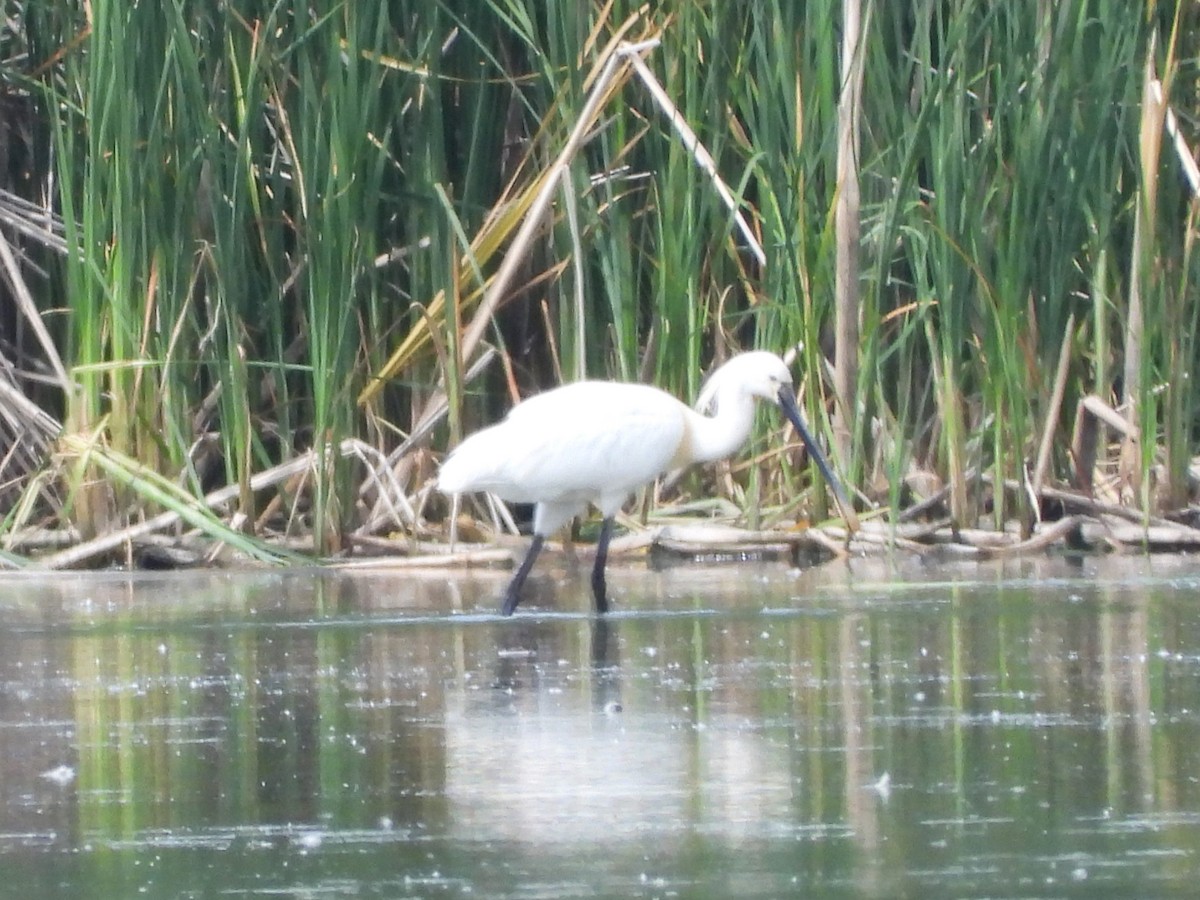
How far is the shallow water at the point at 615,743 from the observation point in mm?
3512

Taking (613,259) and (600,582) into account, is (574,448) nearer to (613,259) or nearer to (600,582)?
(600,582)

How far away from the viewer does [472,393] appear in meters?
8.86

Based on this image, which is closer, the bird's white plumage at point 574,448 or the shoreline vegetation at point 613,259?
the bird's white plumage at point 574,448

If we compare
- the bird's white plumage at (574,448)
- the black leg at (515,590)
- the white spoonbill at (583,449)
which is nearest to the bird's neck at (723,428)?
the white spoonbill at (583,449)

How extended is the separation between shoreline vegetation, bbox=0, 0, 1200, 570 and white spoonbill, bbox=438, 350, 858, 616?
2.03 ft

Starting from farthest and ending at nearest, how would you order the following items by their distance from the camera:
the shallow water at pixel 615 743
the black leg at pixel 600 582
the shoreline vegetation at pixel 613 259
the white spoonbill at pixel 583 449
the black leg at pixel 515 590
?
the shoreline vegetation at pixel 613 259 → the white spoonbill at pixel 583 449 → the black leg at pixel 600 582 → the black leg at pixel 515 590 → the shallow water at pixel 615 743

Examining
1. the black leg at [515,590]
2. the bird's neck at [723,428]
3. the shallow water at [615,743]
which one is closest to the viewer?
the shallow water at [615,743]

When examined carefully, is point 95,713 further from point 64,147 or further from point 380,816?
point 64,147

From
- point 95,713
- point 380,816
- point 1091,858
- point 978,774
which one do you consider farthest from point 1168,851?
point 95,713

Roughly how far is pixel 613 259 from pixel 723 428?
3.24 ft

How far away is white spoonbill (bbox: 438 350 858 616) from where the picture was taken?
7477mm

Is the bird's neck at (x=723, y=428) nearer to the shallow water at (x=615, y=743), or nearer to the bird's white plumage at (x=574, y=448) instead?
the bird's white plumage at (x=574, y=448)

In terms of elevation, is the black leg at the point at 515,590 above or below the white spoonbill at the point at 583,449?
below

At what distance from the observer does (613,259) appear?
28.2 ft
